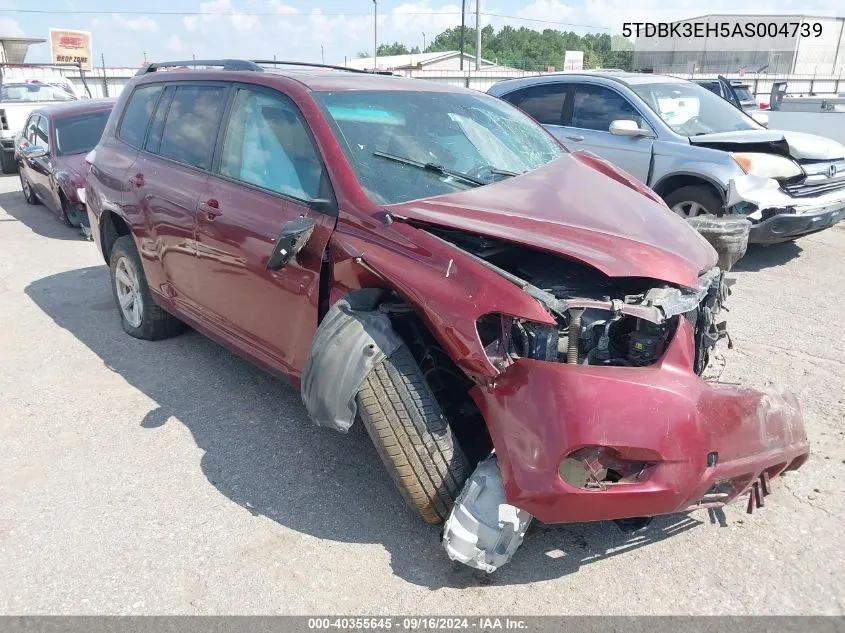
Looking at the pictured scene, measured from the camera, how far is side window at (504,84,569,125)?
24.8ft

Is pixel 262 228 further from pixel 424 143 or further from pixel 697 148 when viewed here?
pixel 697 148

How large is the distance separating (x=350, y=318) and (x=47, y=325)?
3.85 metres

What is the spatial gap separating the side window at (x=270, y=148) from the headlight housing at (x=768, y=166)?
15.0 feet

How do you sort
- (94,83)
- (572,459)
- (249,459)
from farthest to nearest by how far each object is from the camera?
(94,83) < (249,459) < (572,459)

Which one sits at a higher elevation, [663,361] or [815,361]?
[663,361]

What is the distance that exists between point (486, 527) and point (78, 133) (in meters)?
8.83

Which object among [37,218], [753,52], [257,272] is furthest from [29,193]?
[753,52]

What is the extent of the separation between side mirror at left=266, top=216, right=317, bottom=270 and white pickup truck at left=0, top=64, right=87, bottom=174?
37.0 feet

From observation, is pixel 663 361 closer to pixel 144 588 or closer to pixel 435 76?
pixel 144 588

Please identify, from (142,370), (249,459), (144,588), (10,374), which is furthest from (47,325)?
(144,588)

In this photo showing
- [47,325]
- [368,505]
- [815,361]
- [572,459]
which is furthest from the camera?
[47,325]

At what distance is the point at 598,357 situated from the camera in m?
2.43

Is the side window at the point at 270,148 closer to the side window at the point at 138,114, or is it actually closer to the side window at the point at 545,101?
the side window at the point at 138,114

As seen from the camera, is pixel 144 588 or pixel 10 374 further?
pixel 10 374
